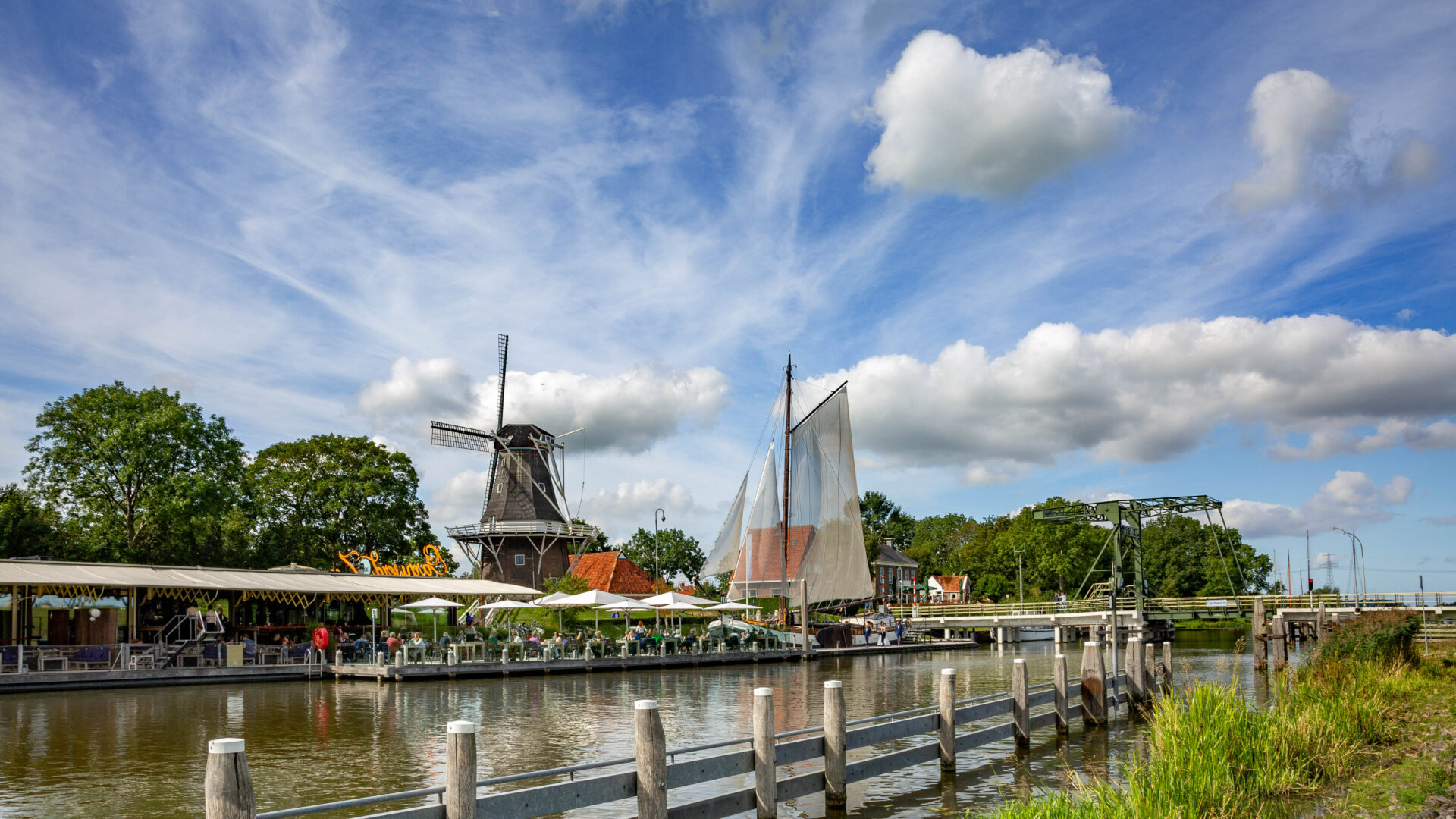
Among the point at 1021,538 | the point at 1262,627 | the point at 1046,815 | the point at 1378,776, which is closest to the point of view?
the point at 1046,815

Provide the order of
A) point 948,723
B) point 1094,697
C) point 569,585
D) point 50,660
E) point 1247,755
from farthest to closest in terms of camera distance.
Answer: point 569,585 → point 50,660 → point 1094,697 → point 948,723 → point 1247,755

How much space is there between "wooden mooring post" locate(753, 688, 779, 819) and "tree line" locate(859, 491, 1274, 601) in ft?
229

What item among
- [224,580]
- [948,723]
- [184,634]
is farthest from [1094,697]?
[184,634]

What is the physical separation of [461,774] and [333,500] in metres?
56.1

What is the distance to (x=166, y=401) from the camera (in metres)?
50.5

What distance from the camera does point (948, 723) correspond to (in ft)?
44.0

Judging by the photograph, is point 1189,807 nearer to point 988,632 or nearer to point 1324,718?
point 1324,718

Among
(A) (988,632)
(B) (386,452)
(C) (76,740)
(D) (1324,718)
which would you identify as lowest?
(A) (988,632)

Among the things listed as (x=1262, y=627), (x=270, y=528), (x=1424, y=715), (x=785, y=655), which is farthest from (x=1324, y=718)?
(x=270, y=528)

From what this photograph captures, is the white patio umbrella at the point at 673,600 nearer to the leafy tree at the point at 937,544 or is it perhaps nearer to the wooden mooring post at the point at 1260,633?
the wooden mooring post at the point at 1260,633

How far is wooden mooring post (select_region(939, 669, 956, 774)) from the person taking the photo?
44.1 ft

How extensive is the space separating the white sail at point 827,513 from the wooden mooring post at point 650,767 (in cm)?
4132

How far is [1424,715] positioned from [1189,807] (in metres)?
9.60

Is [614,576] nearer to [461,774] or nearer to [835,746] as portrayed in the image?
[835,746]
